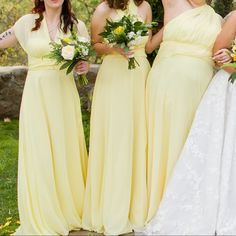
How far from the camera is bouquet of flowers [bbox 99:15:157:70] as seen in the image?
477cm

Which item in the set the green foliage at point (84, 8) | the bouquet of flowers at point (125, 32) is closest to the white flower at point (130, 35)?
the bouquet of flowers at point (125, 32)

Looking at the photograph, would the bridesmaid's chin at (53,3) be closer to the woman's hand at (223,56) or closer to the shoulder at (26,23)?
the shoulder at (26,23)

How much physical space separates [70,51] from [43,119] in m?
0.73

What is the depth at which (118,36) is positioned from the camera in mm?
4770

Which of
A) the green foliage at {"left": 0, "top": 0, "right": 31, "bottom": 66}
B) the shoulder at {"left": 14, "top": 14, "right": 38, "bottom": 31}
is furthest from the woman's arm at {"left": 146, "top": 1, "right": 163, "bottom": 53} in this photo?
the green foliage at {"left": 0, "top": 0, "right": 31, "bottom": 66}

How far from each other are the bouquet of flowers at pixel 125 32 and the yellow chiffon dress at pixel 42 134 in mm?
428

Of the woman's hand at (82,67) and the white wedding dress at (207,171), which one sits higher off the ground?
the woman's hand at (82,67)

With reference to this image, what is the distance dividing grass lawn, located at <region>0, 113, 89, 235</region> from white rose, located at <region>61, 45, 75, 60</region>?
6.79 ft

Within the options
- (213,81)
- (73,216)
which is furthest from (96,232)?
(213,81)

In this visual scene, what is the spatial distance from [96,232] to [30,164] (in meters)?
0.94

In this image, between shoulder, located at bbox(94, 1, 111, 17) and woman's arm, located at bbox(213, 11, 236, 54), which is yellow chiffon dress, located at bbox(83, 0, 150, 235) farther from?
woman's arm, located at bbox(213, 11, 236, 54)

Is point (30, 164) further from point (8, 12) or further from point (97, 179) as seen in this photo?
point (8, 12)

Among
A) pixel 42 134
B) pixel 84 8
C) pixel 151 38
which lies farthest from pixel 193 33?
pixel 84 8

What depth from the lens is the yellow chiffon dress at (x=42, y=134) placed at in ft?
16.5
